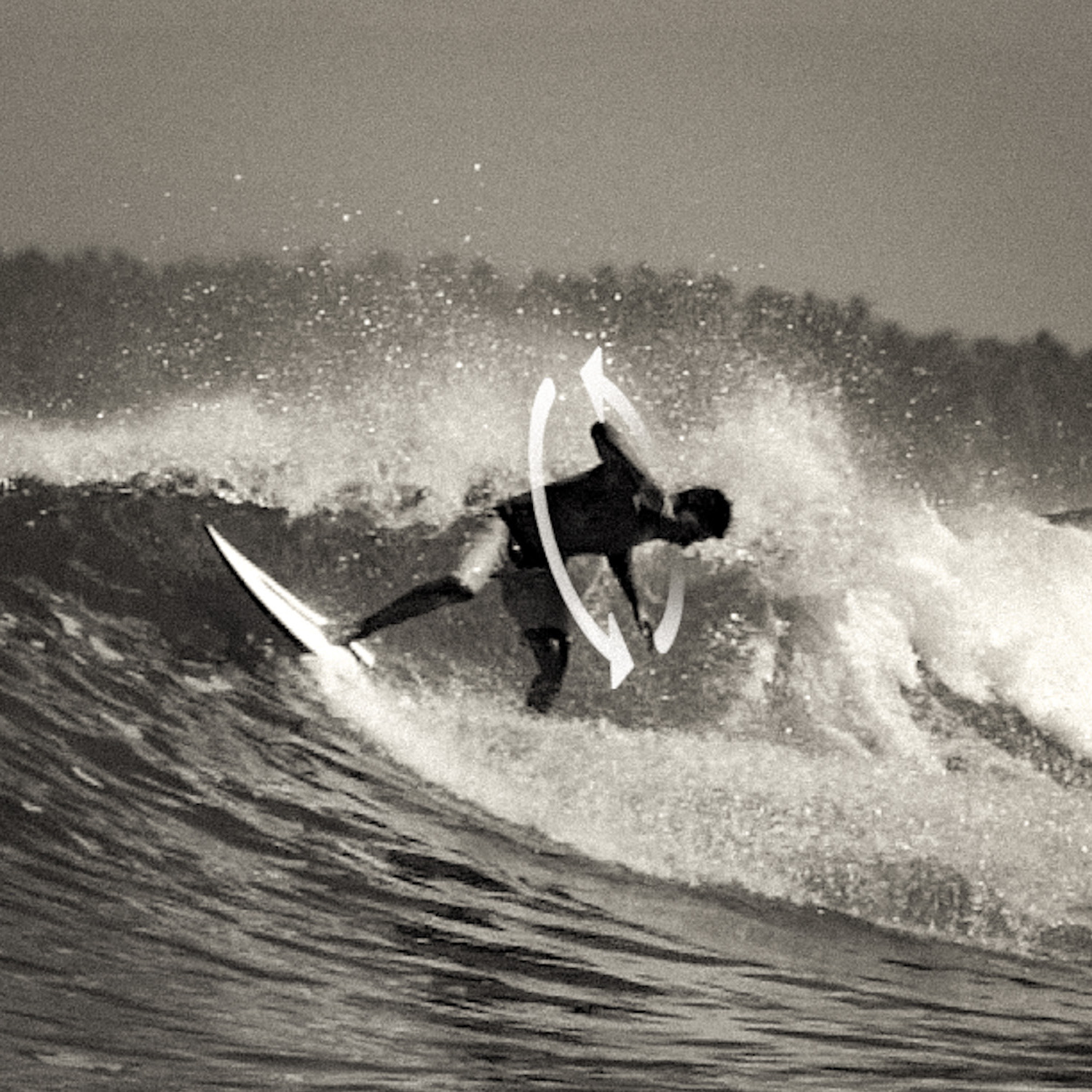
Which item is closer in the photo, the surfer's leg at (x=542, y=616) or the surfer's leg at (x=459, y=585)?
the surfer's leg at (x=459, y=585)

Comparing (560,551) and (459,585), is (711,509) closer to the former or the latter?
(560,551)

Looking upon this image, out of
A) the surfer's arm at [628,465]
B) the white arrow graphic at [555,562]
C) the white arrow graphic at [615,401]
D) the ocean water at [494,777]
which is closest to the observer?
the surfer's arm at [628,465]

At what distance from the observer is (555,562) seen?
3805 millimetres

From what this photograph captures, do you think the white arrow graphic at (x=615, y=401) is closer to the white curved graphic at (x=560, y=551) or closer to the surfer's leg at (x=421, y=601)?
the white curved graphic at (x=560, y=551)

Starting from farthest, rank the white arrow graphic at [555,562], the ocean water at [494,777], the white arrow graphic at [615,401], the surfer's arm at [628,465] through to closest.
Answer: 1. the white arrow graphic at [615,401]
2. the white arrow graphic at [555,562]
3. the ocean water at [494,777]
4. the surfer's arm at [628,465]

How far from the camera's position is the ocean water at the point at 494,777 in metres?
3.68

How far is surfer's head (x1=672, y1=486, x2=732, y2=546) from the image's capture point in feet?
11.8

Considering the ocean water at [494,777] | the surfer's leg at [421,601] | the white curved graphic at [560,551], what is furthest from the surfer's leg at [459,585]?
the ocean water at [494,777]

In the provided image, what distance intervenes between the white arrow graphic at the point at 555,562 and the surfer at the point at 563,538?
0.06 ft

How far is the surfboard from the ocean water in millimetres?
205

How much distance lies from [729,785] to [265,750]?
1.26 metres

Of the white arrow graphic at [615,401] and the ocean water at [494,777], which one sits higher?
the white arrow graphic at [615,401]

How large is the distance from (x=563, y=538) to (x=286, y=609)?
0.63m

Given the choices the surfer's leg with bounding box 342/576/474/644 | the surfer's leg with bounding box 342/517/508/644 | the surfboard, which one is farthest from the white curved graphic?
the surfboard
